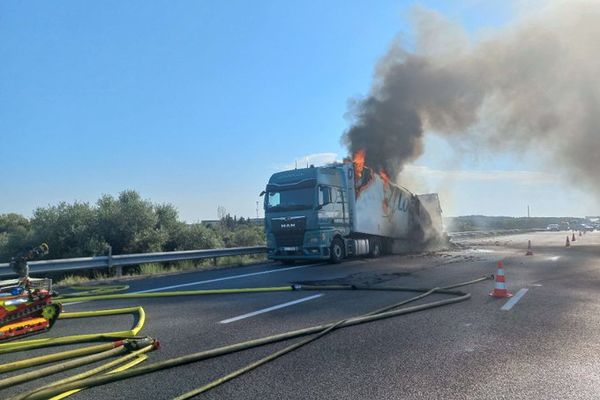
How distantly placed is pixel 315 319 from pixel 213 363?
2.33 m

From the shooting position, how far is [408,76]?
26.6 m

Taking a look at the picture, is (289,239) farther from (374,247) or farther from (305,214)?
(374,247)

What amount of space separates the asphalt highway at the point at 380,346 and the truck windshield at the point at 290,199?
272 inches

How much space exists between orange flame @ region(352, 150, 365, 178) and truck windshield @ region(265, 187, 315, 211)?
284cm

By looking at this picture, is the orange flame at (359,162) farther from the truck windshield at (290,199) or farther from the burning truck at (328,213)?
the truck windshield at (290,199)

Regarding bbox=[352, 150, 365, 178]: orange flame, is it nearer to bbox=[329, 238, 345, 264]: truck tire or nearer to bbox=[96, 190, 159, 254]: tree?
bbox=[329, 238, 345, 264]: truck tire

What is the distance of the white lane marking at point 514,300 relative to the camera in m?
7.96

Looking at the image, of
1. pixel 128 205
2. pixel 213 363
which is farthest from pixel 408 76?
pixel 213 363

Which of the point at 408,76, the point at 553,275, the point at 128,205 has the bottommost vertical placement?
the point at 553,275

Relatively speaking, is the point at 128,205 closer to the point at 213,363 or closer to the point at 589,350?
the point at 213,363

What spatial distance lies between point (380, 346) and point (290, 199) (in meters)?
11.4

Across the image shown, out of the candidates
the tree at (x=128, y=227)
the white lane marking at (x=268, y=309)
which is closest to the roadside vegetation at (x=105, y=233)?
the tree at (x=128, y=227)

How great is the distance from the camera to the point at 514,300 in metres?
8.67

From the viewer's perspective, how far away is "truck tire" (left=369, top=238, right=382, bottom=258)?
1997cm
